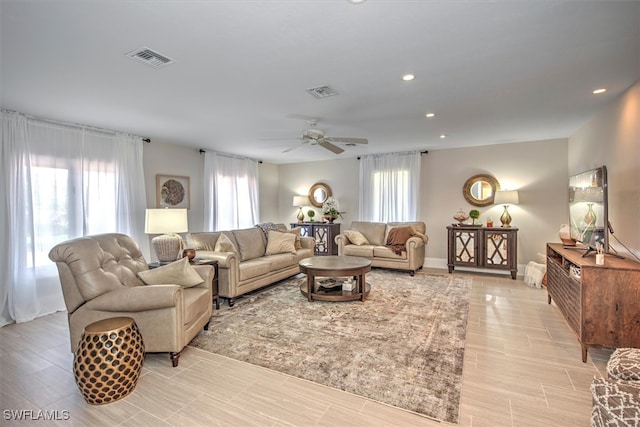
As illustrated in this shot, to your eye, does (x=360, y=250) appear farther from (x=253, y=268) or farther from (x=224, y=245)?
(x=224, y=245)

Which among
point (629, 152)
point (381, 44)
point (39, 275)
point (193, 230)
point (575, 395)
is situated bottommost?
point (575, 395)

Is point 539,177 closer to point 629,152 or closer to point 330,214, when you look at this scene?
point 629,152

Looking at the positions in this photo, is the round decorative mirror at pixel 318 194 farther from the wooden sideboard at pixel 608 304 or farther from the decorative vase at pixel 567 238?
the wooden sideboard at pixel 608 304

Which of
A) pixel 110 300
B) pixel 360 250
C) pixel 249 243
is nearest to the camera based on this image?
pixel 110 300

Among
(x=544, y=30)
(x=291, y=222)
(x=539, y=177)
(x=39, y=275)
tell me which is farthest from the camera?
(x=291, y=222)

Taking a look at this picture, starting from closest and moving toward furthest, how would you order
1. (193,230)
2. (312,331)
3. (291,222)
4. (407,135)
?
(312,331) < (407,135) < (193,230) < (291,222)

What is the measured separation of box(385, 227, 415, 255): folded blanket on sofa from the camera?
18.4 ft

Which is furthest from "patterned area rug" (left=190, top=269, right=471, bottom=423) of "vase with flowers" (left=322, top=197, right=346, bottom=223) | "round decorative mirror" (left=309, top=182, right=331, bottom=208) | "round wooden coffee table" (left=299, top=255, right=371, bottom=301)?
"round decorative mirror" (left=309, top=182, right=331, bottom=208)

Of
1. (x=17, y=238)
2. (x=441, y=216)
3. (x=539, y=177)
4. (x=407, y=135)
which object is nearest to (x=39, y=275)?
(x=17, y=238)

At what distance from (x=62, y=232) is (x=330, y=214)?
4881 millimetres

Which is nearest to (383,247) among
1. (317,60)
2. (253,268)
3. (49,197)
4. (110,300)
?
(253,268)

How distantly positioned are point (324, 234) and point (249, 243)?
8.59 ft

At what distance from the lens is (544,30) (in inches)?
79.4

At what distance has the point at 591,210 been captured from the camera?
126 inches
